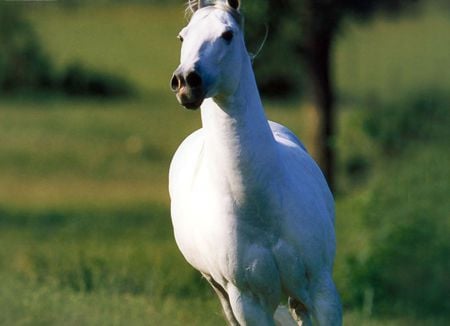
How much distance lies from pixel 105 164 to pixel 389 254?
13476 mm

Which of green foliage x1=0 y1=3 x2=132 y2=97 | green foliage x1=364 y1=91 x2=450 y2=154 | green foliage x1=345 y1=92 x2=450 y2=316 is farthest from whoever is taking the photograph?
green foliage x1=0 y1=3 x2=132 y2=97

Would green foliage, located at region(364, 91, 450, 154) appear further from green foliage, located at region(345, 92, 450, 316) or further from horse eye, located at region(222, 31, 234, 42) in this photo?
horse eye, located at region(222, 31, 234, 42)

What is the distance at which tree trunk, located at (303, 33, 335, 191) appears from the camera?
1931 cm

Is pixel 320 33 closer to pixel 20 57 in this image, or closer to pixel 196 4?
pixel 196 4

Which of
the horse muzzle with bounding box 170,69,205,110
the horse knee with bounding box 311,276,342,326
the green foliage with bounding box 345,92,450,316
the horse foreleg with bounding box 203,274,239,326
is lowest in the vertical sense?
the green foliage with bounding box 345,92,450,316

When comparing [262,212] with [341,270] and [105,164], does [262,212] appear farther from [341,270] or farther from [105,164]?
[105,164]

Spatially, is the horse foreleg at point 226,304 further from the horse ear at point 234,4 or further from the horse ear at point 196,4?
the horse ear at point 234,4

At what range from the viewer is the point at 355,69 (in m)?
30.2

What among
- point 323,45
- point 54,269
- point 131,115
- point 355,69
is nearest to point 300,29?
point 323,45

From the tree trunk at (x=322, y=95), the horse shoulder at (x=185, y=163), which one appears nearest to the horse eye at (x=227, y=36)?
the horse shoulder at (x=185, y=163)

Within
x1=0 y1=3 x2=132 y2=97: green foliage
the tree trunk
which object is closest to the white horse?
the tree trunk

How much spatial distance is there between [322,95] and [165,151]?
29.3ft

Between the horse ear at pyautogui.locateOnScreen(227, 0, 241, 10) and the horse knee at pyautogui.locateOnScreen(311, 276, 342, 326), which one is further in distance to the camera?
the horse knee at pyautogui.locateOnScreen(311, 276, 342, 326)

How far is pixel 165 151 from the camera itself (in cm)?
2848
